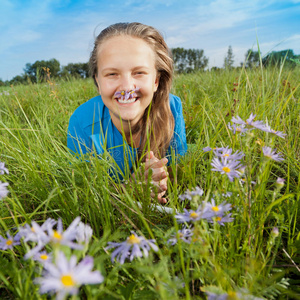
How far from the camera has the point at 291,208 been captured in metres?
1.04

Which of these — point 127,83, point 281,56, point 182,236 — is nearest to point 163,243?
point 182,236

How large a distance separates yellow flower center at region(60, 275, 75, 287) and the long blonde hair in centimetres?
169

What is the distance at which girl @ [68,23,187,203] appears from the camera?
186 centimetres

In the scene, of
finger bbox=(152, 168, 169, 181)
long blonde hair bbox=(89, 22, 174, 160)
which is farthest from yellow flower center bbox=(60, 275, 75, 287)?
long blonde hair bbox=(89, 22, 174, 160)

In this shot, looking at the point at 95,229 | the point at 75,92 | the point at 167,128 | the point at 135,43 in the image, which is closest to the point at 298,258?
the point at 95,229

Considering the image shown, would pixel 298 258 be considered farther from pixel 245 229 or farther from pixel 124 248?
pixel 124 248

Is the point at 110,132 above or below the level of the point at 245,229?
above

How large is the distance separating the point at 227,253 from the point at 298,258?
27 centimetres

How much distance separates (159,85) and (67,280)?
213 cm

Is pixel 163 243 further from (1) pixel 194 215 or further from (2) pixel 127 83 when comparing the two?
(2) pixel 127 83

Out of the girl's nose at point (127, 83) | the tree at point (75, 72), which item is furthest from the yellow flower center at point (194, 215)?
the tree at point (75, 72)

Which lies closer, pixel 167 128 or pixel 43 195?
pixel 43 195

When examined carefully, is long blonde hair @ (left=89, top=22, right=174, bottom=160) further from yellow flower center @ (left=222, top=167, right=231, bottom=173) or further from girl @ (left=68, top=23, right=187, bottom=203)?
yellow flower center @ (left=222, top=167, right=231, bottom=173)

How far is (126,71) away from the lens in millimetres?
1843
